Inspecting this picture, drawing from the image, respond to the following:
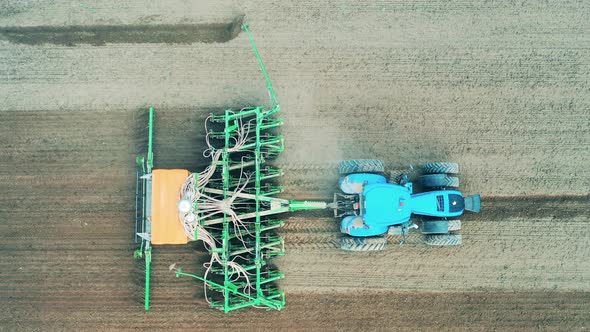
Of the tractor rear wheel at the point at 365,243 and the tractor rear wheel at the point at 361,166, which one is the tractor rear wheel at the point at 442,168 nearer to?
the tractor rear wheel at the point at 361,166

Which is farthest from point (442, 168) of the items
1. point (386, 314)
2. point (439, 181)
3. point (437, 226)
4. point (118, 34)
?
point (118, 34)

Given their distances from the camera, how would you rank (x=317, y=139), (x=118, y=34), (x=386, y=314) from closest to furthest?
(x=386, y=314)
(x=317, y=139)
(x=118, y=34)

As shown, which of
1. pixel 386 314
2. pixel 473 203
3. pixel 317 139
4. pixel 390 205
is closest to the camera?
pixel 390 205

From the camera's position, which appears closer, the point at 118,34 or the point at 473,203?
the point at 473,203

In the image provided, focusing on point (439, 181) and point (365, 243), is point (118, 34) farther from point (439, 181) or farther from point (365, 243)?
point (439, 181)

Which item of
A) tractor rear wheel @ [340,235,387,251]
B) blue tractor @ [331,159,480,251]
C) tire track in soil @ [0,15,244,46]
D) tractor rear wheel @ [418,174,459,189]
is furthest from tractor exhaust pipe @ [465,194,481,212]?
tire track in soil @ [0,15,244,46]

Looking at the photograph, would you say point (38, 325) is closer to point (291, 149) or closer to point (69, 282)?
point (69, 282)

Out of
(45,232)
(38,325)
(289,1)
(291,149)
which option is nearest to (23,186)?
(45,232)
